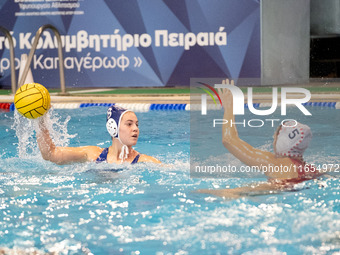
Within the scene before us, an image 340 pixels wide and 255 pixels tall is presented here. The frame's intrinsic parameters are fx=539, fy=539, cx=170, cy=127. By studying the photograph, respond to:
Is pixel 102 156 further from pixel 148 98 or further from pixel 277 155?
pixel 148 98

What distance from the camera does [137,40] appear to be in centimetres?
1020

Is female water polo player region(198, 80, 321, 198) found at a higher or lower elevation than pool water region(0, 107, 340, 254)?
higher

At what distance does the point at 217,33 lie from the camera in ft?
32.8

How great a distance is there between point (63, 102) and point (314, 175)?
17.7 ft

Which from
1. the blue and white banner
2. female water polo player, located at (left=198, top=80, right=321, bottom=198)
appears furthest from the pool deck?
female water polo player, located at (left=198, top=80, right=321, bottom=198)

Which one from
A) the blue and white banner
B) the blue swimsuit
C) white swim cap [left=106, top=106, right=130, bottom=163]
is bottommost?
the blue swimsuit

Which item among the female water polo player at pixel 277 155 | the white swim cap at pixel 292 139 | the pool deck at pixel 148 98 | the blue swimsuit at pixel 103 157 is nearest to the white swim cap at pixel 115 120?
the blue swimsuit at pixel 103 157

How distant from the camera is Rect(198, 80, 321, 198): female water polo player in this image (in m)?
3.25

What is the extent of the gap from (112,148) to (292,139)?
1373mm

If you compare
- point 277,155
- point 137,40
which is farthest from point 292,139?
point 137,40

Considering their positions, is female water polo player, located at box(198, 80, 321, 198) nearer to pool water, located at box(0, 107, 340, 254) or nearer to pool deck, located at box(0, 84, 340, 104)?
pool water, located at box(0, 107, 340, 254)

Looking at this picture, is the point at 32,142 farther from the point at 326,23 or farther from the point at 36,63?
the point at 326,23

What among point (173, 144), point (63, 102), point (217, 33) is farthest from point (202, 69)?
point (173, 144)

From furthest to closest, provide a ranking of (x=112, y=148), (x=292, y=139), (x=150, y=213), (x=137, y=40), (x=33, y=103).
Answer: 1. (x=137, y=40)
2. (x=112, y=148)
3. (x=33, y=103)
4. (x=292, y=139)
5. (x=150, y=213)
